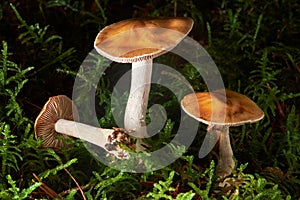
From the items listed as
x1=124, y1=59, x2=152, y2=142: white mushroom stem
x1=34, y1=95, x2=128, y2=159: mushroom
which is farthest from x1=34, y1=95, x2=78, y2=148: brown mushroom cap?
x1=124, y1=59, x2=152, y2=142: white mushroom stem

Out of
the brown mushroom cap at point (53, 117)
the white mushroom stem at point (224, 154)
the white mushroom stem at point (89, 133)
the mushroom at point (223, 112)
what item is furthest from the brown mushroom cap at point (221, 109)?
the brown mushroom cap at point (53, 117)

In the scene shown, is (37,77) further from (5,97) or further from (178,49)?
(178,49)

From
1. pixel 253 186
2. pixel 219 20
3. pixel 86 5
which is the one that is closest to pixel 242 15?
pixel 219 20

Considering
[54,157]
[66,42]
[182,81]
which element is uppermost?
[66,42]

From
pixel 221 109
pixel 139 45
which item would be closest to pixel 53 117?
pixel 139 45

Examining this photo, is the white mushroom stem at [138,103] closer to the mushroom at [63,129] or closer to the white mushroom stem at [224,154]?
the mushroom at [63,129]

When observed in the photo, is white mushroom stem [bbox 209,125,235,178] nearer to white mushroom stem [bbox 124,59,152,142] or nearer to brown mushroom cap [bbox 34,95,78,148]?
white mushroom stem [bbox 124,59,152,142]

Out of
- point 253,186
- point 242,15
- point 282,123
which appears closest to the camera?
point 253,186
